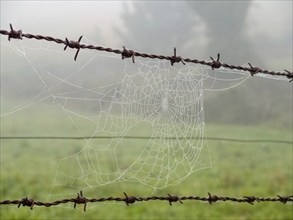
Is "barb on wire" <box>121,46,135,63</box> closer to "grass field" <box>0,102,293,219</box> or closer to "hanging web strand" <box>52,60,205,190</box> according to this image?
"hanging web strand" <box>52,60,205,190</box>

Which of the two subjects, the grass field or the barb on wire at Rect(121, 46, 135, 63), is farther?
the grass field

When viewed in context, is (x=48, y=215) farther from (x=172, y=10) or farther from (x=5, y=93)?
(x=172, y=10)

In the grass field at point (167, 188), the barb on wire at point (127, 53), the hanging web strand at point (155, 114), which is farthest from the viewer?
the grass field at point (167, 188)

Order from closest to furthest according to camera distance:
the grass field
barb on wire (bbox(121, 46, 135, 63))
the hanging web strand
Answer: barb on wire (bbox(121, 46, 135, 63)) → the hanging web strand → the grass field

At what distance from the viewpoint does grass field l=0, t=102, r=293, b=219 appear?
21.3ft

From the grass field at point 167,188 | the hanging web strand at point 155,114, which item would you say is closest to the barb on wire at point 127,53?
the hanging web strand at point 155,114

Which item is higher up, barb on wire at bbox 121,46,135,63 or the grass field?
barb on wire at bbox 121,46,135,63

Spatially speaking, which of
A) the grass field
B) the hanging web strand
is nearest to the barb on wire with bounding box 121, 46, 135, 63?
the hanging web strand

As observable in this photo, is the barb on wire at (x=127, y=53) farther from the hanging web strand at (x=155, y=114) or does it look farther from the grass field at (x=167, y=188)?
the grass field at (x=167, y=188)

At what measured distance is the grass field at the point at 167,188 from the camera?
6480 millimetres

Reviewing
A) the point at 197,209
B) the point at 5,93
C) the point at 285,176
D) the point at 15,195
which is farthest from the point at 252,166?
the point at 5,93

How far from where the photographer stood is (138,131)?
10.3m

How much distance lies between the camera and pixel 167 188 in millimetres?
8008

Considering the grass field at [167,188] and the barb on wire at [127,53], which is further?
the grass field at [167,188]
